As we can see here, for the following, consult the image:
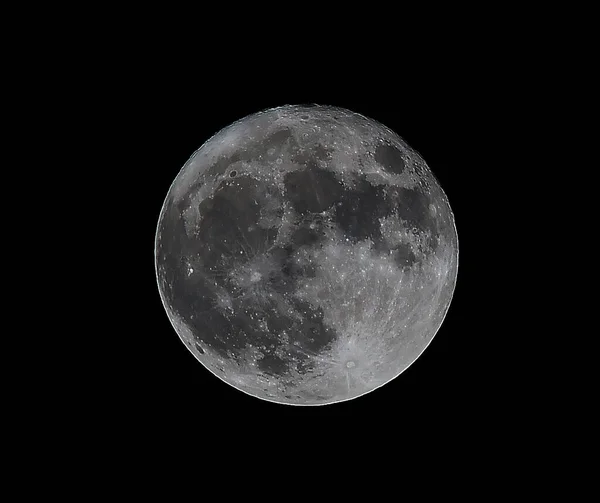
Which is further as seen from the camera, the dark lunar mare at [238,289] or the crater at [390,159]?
the crater at [390,159]

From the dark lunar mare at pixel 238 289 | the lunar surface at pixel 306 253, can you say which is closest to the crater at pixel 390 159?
the lunar surface at pixel 306 253

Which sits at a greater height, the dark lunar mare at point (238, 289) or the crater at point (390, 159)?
the crater at point (390, 159)

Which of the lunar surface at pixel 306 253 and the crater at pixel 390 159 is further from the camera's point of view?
the crater at pixel 390 159

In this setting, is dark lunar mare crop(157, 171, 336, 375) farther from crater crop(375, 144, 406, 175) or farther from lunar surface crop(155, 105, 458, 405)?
crater crop(375, 144, 406, 175)

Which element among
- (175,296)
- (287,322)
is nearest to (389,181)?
(287,322)

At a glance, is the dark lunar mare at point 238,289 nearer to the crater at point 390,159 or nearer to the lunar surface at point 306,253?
the lunar surface at point 306,253

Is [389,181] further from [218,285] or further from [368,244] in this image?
[218,285]

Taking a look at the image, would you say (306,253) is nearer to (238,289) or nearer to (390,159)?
(238,289)

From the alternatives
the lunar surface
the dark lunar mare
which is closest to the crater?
the lunar surface
